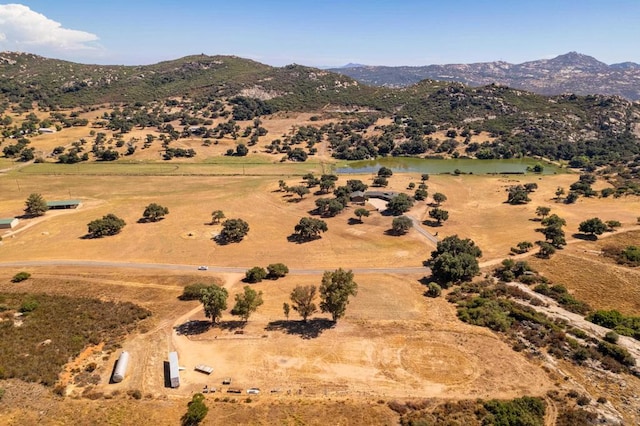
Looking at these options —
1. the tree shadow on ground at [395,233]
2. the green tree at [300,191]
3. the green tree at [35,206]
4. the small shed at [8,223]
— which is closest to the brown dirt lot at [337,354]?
the tree shadow on ground at [395,233]

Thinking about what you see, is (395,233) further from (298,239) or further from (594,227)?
(594,227)

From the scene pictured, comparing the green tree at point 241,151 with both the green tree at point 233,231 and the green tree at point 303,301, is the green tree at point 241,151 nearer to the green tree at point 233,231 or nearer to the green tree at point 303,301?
the green tree at point 233,231

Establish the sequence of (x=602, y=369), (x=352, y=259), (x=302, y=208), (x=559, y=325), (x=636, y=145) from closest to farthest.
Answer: (x=602, y=369) → (x=559, y=325) → (x=352, y=259) → (x=302, y=208) → (x=636, y=145)

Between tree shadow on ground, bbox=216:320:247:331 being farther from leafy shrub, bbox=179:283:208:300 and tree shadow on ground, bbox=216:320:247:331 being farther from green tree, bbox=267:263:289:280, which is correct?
green tree, bbox=267:263:289:280

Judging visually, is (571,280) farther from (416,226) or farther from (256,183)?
(256,183)

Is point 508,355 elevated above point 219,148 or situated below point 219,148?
below

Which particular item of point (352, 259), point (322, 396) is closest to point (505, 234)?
point (352, 259)
